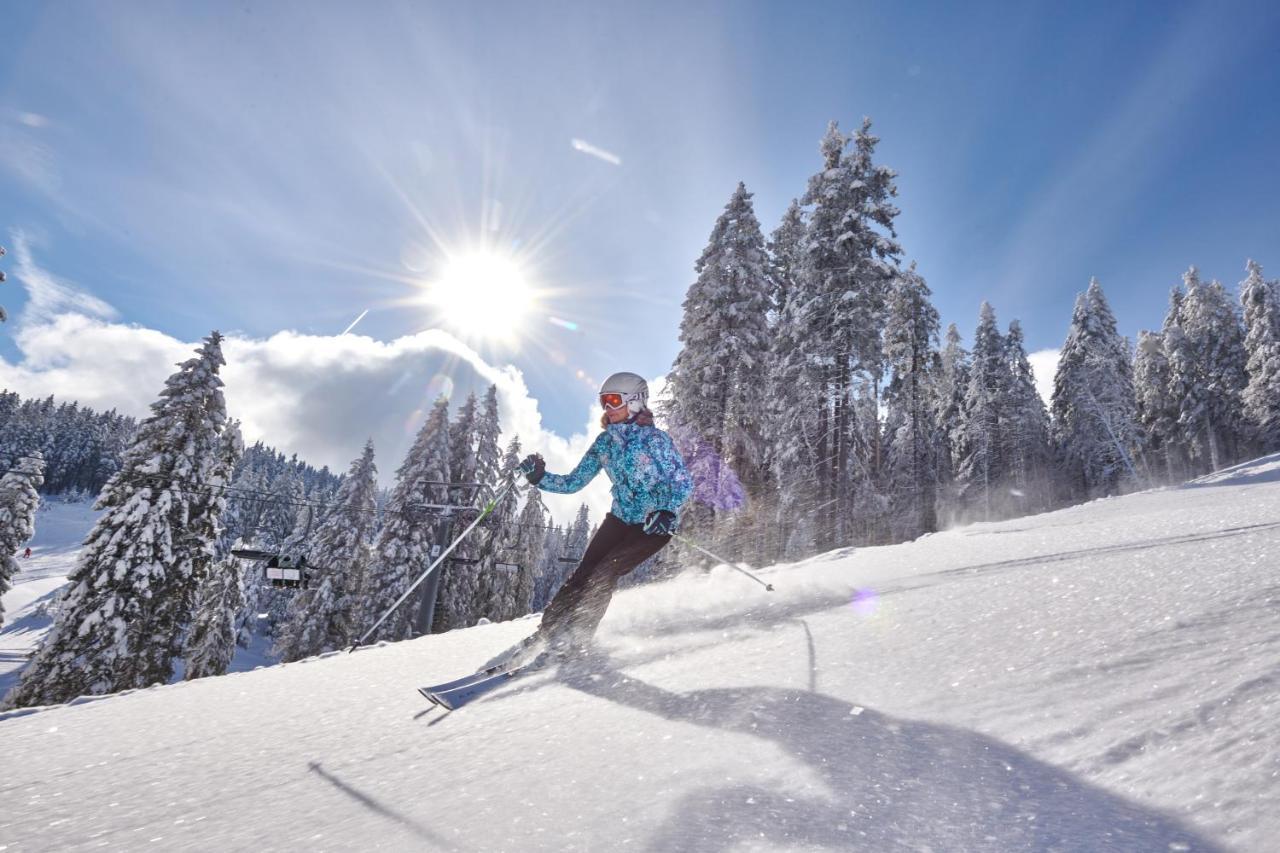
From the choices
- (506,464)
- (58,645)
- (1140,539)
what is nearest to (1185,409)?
(506,464)

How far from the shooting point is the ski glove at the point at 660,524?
4422 mm

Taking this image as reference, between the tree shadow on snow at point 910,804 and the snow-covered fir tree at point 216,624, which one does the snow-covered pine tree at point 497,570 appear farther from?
the tree shadow on snow at point 910,804

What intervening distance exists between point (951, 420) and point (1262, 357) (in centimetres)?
1671

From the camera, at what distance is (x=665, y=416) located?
22.2 meters

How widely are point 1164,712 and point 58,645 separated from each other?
26796 mm

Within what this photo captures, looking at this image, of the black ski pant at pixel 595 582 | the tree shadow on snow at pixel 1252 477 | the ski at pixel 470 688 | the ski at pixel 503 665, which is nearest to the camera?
the ski at pixel 470 688

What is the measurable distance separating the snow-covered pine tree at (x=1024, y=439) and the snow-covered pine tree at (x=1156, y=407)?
20.1 feet

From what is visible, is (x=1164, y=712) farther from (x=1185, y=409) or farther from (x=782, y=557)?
(x=1185, y=409)

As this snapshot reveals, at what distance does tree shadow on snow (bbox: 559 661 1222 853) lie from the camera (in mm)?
1366

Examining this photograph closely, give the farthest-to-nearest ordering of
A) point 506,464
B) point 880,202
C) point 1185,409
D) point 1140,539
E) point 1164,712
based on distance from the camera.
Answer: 1. point 1185,409
2. point 506,464
3. point 880,202
4. point 1140,539
5. point 1164,712

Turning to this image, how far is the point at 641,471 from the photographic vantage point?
4.61m

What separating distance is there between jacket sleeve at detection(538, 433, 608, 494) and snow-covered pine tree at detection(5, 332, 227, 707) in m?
21.5

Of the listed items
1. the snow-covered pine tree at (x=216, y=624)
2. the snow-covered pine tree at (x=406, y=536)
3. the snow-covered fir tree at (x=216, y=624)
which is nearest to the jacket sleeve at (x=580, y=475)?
the snow-covered pine tree at (x=406, y=536)

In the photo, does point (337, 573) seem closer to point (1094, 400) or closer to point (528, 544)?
point (528, 544)
